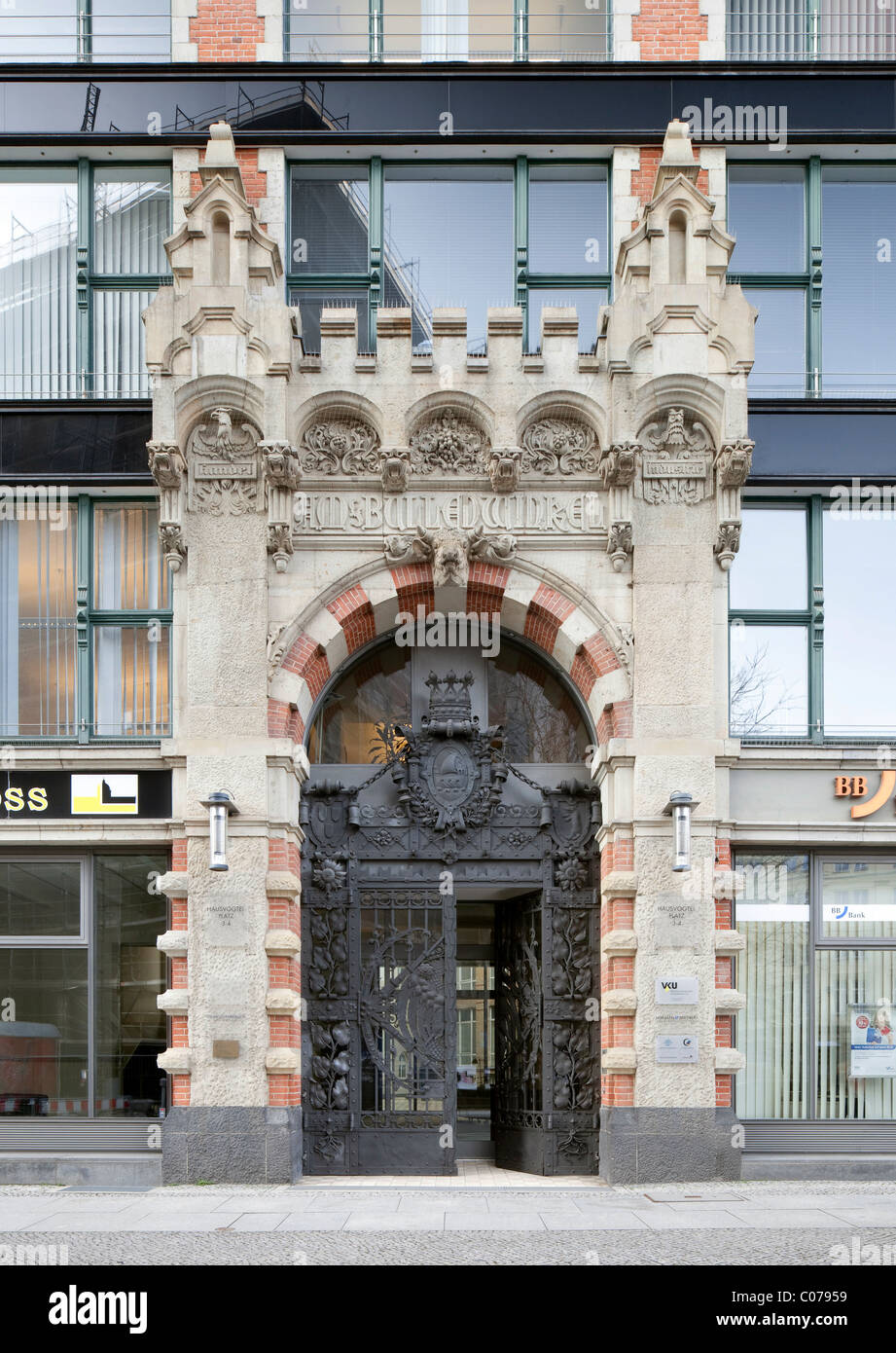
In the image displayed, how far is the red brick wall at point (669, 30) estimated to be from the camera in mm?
18312

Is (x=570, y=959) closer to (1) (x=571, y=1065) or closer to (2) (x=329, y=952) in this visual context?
(1) (x=571, y=1065)

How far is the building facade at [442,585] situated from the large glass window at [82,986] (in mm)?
47

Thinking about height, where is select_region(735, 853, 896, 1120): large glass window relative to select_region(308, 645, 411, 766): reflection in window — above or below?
below

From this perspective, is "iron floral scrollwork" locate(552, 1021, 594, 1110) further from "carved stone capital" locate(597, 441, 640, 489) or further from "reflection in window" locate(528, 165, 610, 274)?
"reflection in window" locate(528, 165, 610, 274)

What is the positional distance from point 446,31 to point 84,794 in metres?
10.7

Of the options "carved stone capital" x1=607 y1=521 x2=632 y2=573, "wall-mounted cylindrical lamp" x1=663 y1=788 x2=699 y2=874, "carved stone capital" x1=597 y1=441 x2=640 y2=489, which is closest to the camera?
"wall-mounted cylindrical lamp" x1=663 y1=788 x2=699 y2=874

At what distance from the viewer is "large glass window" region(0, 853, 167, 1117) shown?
1700 cm

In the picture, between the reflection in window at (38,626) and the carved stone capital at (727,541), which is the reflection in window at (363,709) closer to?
the reflection in window at (38,626)

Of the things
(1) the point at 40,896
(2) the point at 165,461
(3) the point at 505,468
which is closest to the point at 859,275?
(3) the point at 505,468

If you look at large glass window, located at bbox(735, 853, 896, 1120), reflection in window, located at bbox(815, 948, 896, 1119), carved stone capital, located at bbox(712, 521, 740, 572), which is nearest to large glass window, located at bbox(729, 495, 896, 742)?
carved stone capital, located at bbox(712, 521, 740, 572)

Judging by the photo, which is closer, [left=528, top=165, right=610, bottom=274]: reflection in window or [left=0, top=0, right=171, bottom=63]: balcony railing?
[left=528, top=165, right=610, bottom=274]: reflection in window

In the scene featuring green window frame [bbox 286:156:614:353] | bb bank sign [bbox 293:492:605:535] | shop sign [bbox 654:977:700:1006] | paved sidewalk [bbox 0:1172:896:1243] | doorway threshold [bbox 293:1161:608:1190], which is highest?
green window frame [bbox 286:156:614:353]

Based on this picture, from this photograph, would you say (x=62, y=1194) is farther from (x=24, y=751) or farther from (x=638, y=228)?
(x=638, y=228)

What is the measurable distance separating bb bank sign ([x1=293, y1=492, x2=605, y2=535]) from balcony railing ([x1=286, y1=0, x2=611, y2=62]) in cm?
597
